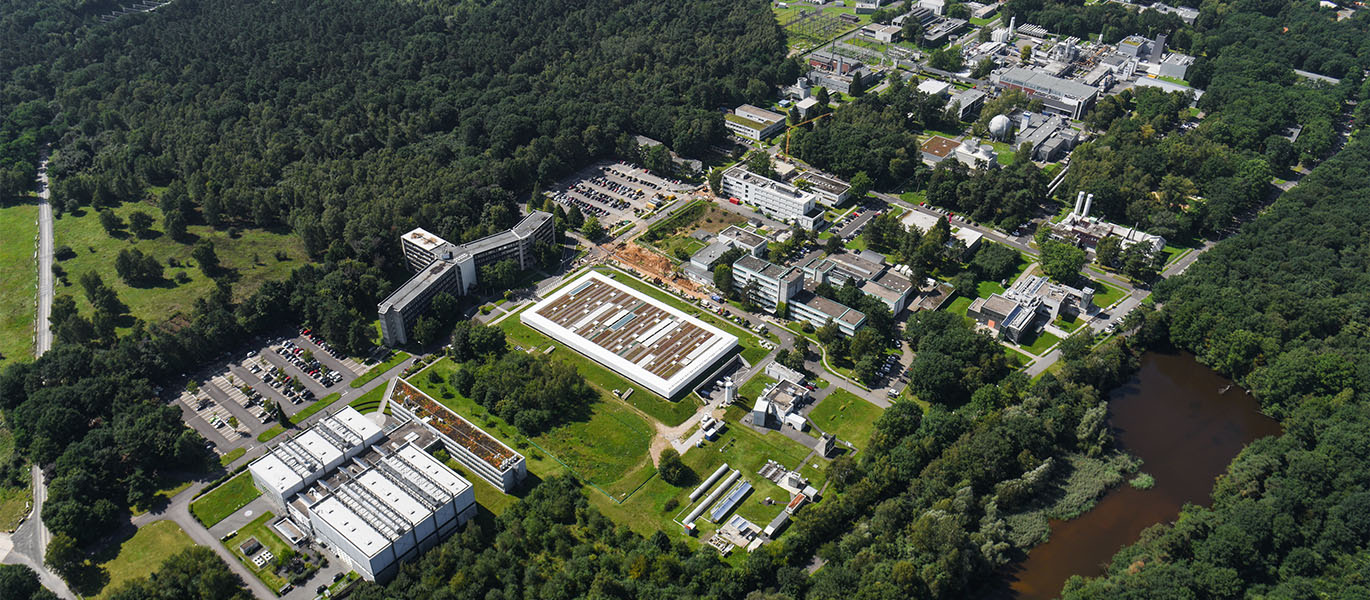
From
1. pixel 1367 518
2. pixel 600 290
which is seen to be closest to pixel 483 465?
pixel 600 290

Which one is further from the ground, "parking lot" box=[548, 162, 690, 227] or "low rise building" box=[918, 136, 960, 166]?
"low rise building" box=[918, 136, 960, 166]

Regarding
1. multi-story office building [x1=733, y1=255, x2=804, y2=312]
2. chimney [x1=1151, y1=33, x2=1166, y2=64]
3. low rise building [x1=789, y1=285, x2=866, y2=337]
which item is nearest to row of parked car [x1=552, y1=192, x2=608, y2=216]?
multi-story office building [x1=733, y1=255, x2=804, y2=312]

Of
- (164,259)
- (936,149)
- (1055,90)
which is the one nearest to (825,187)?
(936,149)

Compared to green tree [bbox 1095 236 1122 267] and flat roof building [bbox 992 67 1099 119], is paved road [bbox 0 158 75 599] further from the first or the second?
flat roof building [bbox 992 67 1099 119]

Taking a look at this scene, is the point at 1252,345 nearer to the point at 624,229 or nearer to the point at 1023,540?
the point at 1023,540

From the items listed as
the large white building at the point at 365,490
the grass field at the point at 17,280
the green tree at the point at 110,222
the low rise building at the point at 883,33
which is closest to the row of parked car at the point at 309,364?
the large white building at the point at 365,490

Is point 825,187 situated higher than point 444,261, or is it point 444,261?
point 444,261

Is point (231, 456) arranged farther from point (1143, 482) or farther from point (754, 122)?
point (754, 122)
